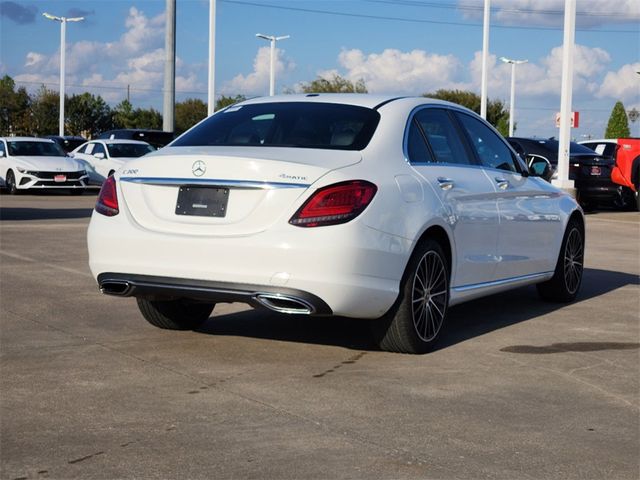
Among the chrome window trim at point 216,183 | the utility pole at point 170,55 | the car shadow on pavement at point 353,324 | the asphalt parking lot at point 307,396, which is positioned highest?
the utility pole at point 170,55

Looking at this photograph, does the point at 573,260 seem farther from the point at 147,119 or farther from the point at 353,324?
the point at 147,119

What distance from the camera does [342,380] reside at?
6.25m

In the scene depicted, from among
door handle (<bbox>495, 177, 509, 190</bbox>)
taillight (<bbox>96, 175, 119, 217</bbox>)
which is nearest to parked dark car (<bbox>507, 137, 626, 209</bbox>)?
door handle (<bbox>495, 177, 509, 190</bbox>)

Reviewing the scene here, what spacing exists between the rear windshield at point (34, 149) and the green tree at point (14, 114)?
57.0m

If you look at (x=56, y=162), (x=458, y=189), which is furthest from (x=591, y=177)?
(x=458, y=189)

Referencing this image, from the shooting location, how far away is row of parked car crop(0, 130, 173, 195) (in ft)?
89.8

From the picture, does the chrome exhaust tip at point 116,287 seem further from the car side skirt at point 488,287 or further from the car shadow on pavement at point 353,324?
the car side skirt at point 488,287

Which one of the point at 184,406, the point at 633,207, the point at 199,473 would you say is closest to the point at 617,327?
the point at 184,406

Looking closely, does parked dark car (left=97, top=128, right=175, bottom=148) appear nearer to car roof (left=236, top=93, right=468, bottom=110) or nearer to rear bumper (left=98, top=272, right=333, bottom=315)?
car roof (left=236, top=93, right=468, bottom=110)

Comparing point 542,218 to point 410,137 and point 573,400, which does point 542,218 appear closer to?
point 410,137

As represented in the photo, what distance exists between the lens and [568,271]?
970cm

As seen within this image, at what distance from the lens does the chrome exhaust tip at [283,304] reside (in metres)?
6.34

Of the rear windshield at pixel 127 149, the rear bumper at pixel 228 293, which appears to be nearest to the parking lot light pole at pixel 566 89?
the rear windshield at pixel 127 149

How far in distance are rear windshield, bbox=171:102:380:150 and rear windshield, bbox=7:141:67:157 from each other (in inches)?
871
